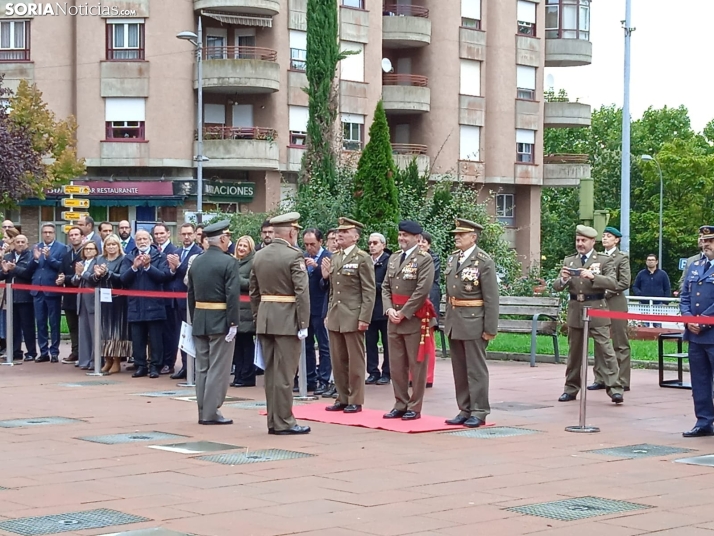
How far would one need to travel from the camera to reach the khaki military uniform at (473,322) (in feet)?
43.2

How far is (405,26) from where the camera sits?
A: 5422 centimetres

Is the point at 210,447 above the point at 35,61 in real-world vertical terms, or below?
below

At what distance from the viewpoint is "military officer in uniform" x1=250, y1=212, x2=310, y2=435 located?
41.7ft

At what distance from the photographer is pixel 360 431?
12852 mm

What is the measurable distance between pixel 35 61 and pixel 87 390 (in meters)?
A: 34.9

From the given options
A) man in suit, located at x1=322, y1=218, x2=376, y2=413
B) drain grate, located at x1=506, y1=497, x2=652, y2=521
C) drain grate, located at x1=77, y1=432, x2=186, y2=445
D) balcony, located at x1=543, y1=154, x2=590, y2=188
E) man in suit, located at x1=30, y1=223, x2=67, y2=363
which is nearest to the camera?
drain grate, located at x1=506, y1=497, x2=652, y2=521

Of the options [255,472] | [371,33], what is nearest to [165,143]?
[371,33]

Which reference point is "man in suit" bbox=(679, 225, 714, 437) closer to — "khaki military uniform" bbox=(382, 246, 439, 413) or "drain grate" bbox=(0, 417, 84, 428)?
"khaki military uniform" bbox=(382, 246, 439, 413)

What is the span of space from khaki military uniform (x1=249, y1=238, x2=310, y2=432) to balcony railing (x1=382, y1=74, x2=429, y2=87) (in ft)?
141

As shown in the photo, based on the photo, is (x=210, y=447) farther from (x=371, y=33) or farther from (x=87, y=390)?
(x=371, y=33)

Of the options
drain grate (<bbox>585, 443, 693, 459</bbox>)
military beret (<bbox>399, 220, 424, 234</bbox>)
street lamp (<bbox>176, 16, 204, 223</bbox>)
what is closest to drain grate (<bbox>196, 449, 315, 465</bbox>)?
drain grate (<bbox>585, 443, 693, 459</bbox>)

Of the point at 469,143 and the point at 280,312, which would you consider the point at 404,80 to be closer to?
the point at 469,143

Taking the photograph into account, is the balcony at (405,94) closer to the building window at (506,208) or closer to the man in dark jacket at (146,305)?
the building window at (506,208)

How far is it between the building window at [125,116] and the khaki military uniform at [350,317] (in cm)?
3618
